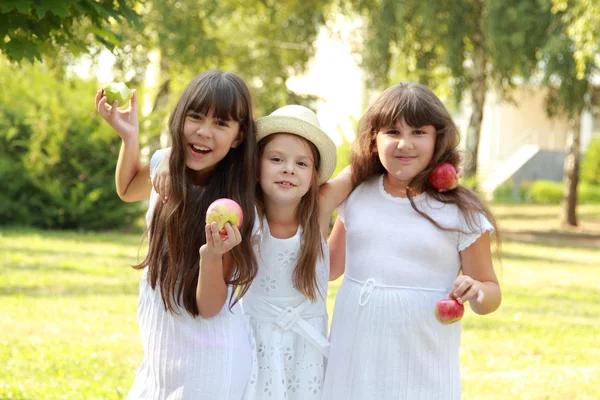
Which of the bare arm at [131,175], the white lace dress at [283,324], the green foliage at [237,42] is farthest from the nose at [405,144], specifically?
the green foliage at [237,42]

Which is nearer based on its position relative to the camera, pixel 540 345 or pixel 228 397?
pixel 228 397

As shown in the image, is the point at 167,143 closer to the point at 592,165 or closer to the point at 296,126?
the point at 296,126

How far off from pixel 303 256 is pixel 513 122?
105 ft

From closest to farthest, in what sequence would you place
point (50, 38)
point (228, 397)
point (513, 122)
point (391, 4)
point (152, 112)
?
point (228, 397) < point (50, 38) < point (152, 112) < point (391, 4) < point (513, 122)

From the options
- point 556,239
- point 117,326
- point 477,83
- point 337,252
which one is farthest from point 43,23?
point 556,239

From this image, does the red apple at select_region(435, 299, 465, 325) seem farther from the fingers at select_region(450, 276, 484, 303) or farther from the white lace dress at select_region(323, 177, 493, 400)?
the white lace dress at select_region(323, 177, 493, 400)

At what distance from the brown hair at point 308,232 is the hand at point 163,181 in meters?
0.37

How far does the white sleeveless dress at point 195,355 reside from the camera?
3100mm

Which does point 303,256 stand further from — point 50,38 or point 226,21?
point 226,21

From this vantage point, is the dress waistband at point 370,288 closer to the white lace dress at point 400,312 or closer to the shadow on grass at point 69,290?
the white lace dress at point 400,312

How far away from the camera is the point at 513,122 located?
34.1 metres

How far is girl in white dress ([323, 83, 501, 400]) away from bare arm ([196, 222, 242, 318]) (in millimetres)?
597

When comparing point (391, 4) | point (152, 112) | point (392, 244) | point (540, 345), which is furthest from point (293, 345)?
point (391, 4)

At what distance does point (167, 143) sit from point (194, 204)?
13.1 m
